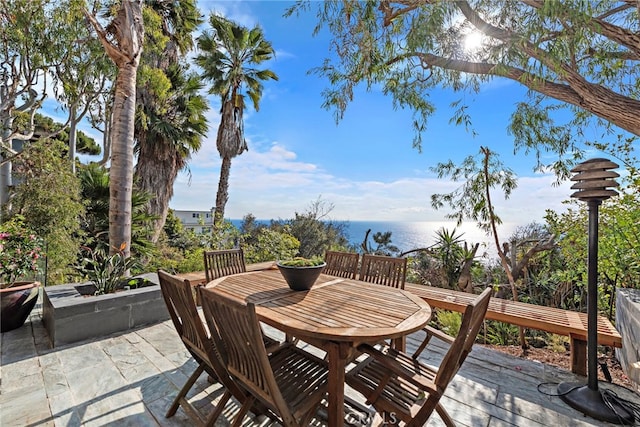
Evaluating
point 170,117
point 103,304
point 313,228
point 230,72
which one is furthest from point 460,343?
point 170,117

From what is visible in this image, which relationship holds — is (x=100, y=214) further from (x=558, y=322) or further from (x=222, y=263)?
(x=558, y=322)

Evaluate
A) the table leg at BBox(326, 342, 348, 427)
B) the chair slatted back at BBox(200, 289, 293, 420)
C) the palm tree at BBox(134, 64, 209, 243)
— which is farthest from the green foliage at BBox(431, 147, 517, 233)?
the palm tree at BBox(134, 64, 209, 243)

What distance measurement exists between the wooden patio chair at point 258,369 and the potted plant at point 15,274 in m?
2.67

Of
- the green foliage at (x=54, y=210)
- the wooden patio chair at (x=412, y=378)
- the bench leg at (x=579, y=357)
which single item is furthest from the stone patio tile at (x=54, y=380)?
the bench leg at (x=579, y=357)

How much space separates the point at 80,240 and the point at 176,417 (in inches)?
145

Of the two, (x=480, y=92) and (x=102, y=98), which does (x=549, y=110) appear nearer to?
(x=480, y=92)

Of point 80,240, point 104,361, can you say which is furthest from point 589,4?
point 80,240

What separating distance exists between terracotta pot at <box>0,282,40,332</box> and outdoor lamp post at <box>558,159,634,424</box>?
185 inches

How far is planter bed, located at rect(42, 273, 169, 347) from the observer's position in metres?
2.57

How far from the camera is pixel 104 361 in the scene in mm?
2336

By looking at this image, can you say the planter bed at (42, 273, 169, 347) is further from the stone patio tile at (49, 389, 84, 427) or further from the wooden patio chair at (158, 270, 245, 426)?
the wooden patio chair at (158, 270, 245, 426)

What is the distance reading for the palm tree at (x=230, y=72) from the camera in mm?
7172

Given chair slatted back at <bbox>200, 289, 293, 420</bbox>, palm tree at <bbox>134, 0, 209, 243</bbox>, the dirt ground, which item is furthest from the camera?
palm tree at <bbox>134, 0, 209, 243</bbox>

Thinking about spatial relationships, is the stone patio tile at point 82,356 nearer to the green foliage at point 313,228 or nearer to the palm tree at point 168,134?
the palm tree at point 168,134
